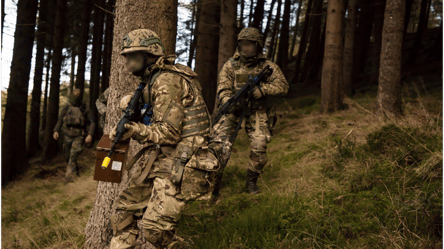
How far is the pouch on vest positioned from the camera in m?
3.16

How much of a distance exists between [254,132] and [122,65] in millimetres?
2229

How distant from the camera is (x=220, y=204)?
5.15 m

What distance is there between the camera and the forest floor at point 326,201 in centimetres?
394

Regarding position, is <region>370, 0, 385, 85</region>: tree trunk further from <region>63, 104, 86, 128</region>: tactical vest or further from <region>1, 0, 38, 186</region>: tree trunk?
<region>1, 0, 38, 186</region>: tree trunk

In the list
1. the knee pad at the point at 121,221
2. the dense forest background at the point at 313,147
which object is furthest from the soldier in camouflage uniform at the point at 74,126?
the knee pad at the point at 121,221

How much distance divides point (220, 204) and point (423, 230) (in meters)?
2.52

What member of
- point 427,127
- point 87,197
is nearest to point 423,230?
point 427,127

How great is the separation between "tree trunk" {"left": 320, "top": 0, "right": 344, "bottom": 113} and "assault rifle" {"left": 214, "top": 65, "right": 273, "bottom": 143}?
4.18 metres

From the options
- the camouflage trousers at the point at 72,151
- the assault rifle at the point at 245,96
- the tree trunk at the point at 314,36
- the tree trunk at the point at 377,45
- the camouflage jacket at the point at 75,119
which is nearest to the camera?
the assault rifle at the point at 245,96

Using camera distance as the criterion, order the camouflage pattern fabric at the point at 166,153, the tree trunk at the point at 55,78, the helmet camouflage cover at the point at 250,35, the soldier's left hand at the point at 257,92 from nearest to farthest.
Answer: the camouflage pattern fabric at the point at 166,153, the soldier's left hand at the point at 257,92, the helmet camouflage cover at the point at 250,35, the tree trunk at the point at 55,78

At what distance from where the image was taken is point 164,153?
3.27 m

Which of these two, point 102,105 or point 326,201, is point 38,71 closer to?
point 102,105

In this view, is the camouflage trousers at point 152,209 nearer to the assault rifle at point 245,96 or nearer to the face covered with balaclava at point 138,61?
the face covered with balaclava at point 138,61

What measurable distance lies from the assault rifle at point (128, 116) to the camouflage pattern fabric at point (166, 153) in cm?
9
